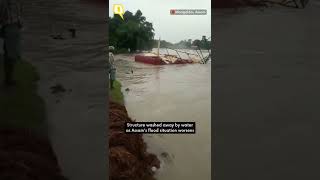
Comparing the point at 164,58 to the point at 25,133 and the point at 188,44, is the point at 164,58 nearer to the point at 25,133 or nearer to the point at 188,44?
the point at 188,44

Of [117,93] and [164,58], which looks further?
[164,58]

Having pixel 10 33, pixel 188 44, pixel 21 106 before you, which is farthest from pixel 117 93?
pixel 10 33

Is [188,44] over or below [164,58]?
over

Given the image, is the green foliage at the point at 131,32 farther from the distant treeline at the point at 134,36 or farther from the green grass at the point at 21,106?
the green grass at the point at 21,106

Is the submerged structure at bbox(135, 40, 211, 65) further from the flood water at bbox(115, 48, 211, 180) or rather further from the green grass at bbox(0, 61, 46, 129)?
the green grass at bbox(0, 61, 46, 129)

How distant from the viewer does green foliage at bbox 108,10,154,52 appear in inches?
189

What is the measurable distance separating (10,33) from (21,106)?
0.72 metres

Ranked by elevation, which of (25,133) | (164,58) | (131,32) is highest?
(131,32)

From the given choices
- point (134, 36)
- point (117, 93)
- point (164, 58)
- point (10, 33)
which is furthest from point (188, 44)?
point (10, 33)

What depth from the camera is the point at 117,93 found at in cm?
482
